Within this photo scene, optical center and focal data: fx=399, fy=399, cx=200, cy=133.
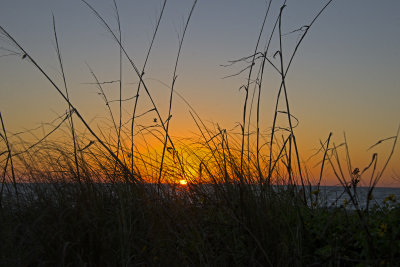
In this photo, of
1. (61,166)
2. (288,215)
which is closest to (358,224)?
(288,215)

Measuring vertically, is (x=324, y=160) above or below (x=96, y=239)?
above

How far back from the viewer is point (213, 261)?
5.40 ft

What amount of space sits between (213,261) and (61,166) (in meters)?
1.33

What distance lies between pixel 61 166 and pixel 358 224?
176 centimetres

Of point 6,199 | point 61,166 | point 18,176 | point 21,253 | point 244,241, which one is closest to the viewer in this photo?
point 21,253

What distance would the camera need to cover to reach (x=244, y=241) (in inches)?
69.6

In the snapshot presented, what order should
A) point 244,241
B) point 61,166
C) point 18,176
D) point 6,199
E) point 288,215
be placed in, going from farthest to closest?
1. point 18,176
2. point 61,166
3. point 6,199
4. point 288,215
5. point 244,241

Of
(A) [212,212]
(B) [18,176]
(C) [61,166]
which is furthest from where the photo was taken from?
(B) [18,176]

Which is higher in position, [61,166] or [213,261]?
[61,166]

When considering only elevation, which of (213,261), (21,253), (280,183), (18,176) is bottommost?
(213,261)

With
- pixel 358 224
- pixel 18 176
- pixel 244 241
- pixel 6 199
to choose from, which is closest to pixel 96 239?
pixel 244 241

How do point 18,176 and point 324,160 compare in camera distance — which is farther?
point 18,176

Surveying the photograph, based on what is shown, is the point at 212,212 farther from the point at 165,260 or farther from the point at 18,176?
the point at 18,176

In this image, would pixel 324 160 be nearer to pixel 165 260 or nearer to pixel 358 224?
pixel 358 224
